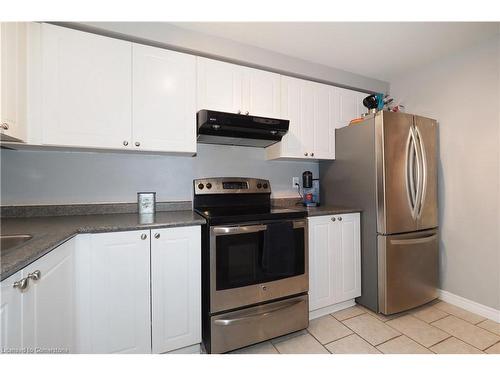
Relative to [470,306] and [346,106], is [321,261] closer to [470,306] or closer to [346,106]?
[470,306]

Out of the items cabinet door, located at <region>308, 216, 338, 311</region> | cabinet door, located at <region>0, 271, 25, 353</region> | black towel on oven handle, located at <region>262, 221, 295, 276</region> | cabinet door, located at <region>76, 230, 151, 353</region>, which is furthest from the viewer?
cabinet door, located at <region>308, 216, 338, 311</region>

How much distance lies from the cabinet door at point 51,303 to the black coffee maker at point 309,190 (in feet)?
6.37

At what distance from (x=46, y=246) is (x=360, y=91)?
2989 mm

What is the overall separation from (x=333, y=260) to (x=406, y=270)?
63cm

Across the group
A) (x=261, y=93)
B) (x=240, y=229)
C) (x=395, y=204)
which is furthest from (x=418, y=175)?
(x=240, y=229)

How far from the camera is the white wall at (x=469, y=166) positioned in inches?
74.7

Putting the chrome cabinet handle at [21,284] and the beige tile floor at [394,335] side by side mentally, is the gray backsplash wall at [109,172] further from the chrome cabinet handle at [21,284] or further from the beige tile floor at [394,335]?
the beige tile floor at [394,335]

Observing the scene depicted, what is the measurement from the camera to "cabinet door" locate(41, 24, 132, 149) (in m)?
1.40

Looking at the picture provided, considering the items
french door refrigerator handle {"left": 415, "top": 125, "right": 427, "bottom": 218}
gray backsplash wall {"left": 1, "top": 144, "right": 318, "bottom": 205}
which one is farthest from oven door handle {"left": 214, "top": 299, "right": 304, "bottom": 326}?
french door refrigerator handle {"left": 415, "top": 125, "right": 427, "bottom": 218}

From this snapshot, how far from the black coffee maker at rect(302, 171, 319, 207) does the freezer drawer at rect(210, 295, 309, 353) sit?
0.97 metres

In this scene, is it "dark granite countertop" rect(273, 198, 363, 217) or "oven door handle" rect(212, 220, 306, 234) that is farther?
"dark granite countertop" rect(273, 198, 363, 217)

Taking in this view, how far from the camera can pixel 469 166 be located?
2.03 m

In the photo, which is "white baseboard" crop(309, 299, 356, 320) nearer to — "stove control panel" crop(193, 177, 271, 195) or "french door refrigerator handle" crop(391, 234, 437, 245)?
"french door refrigerator handle" crop(391, 234, 437, 245)
